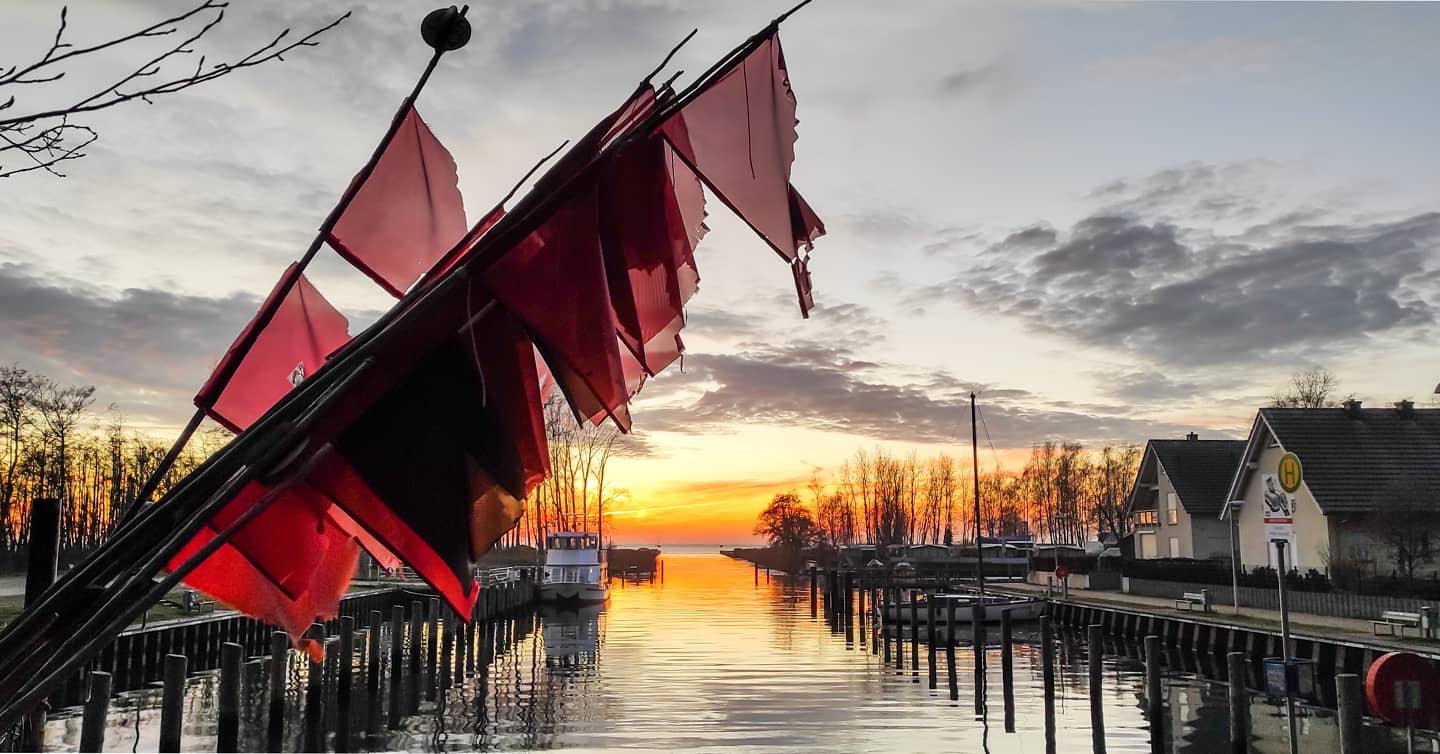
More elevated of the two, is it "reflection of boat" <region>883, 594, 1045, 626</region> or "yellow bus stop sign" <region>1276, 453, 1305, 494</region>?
"yellow bus stop sign" <region>1276, 453, 1305, 494</region>

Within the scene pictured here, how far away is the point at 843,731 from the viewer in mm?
22672

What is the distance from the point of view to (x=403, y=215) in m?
4.15

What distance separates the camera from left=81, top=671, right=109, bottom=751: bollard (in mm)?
10695

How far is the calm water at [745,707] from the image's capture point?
68.4 feet

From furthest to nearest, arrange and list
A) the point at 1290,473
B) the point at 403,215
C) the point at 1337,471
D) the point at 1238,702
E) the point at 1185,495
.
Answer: the point at 1185,495 < the point at 1337,471 < the point at 1290,473 < the point at 1238,702 < the point at 403,215

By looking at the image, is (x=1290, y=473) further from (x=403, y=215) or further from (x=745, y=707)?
(x=403, y=215)

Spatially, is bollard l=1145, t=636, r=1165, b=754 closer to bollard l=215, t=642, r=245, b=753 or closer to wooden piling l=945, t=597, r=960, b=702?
wooden piling l=945, t=597, r=960, b=702

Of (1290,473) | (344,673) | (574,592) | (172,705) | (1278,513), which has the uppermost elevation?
(1290,473)

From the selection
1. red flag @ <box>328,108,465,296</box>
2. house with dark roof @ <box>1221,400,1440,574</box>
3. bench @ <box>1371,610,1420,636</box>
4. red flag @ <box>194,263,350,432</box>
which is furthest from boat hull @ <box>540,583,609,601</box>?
red flag @ <box>328,108,465,296</box>

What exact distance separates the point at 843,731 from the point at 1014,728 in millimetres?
3594

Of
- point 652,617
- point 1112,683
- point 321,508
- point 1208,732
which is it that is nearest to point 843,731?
point 1208,732

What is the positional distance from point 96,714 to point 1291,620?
30689 millimetres

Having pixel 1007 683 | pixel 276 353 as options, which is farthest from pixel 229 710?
pixel 1007 683

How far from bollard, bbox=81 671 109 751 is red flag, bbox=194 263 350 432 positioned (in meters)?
8.39
